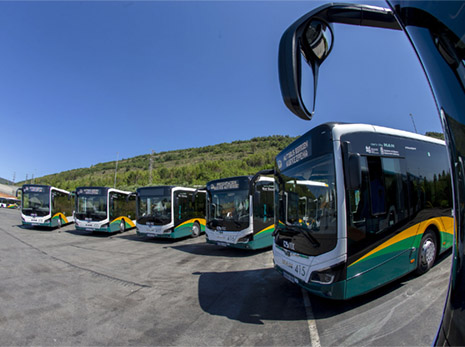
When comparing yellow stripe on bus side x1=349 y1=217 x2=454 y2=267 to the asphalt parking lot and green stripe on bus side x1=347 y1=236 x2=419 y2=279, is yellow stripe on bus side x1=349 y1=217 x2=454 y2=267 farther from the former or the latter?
the asphalt parking lot

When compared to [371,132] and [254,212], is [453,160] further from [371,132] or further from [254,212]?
[254,212]

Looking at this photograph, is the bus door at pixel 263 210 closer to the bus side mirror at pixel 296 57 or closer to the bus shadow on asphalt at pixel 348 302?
the bus shadow on asphalt at pixel 348 302

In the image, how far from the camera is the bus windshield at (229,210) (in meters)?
9.62

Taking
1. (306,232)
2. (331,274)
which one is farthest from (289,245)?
Result: (331,274)

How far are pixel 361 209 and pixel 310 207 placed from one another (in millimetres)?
844

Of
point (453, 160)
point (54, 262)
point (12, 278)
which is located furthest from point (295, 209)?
point (54, 262)

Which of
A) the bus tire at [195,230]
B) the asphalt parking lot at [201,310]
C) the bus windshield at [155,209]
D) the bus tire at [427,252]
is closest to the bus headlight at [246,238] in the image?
the asphalt parking lot at [201,310]

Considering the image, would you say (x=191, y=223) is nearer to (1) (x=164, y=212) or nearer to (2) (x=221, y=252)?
(1) (x=164, y=212)

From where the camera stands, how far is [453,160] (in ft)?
3.56

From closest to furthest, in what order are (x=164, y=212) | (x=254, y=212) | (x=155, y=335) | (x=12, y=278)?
(x=155, y=335) < (x=12, y=278) < (x=254, y=212) < (x=164, y=212)

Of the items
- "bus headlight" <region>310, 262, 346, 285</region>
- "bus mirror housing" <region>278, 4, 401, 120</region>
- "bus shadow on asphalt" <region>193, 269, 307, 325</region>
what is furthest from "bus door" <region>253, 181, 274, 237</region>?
"bus mirror housing" <region>278, 4, 401, 120</region>

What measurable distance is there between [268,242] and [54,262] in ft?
24.4

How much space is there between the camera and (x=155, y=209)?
43.8 feet

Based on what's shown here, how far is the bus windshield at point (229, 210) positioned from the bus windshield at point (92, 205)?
856cm
